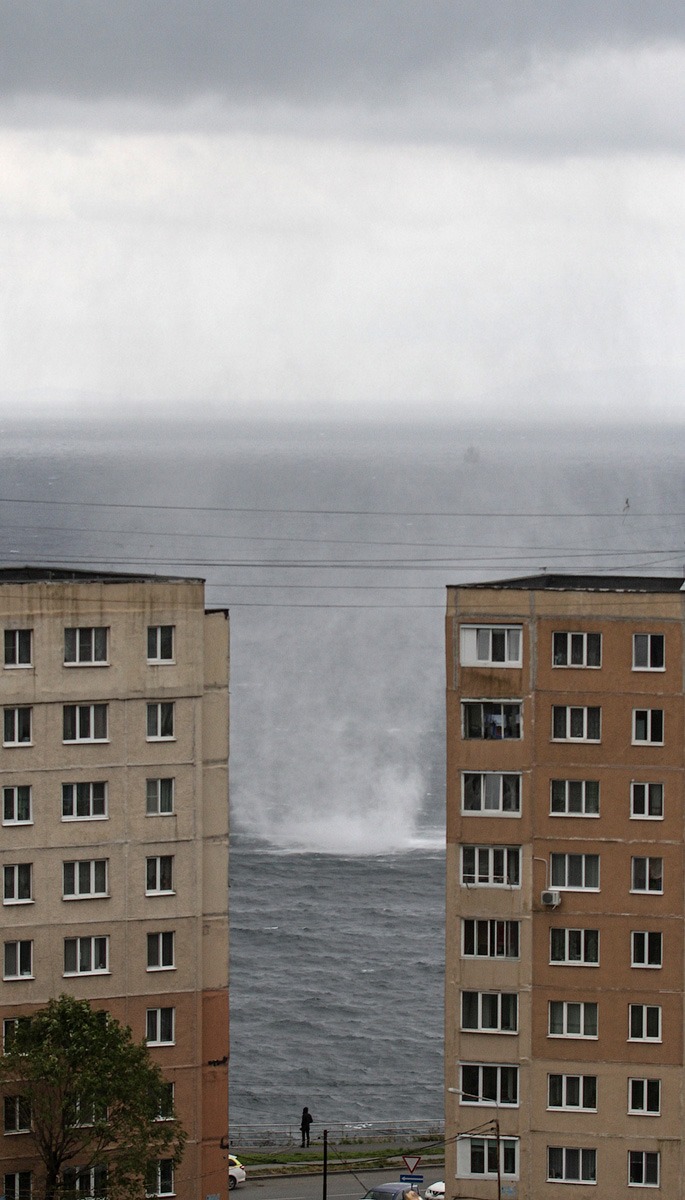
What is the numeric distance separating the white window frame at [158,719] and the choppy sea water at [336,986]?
132ft

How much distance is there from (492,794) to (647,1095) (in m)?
8.28

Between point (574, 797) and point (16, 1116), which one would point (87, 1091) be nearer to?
point (16, 1116)

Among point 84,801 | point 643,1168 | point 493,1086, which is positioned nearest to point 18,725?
point 84,801

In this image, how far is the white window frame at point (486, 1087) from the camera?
49.9 meters

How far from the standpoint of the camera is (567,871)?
50.3m

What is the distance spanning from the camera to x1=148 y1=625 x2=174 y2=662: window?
51.3 meters

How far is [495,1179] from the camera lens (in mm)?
49844

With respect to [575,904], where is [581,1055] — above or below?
below

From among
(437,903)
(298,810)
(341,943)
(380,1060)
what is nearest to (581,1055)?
(380,1060)

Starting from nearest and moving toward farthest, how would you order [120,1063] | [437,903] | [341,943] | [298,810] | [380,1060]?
[120,1063], [380,1060], [341,943], [437,903], [298,810]

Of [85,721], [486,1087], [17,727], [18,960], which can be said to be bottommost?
[486,1087]

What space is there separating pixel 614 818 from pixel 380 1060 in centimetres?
5196

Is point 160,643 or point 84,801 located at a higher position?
point 160,643

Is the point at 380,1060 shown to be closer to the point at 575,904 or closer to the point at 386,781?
the point at 575,904
